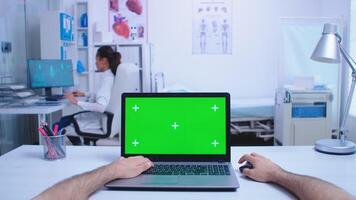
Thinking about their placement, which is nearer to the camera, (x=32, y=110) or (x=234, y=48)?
(x=32, y=110)

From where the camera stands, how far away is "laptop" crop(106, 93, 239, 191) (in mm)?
1398

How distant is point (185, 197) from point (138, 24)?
4267 millimetres

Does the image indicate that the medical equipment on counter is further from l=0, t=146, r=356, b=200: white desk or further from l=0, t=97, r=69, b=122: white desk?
l=0, t=97, r=69, b=122: white desk

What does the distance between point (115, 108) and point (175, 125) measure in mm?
1624

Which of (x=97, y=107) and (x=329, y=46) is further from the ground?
(x=329, y=46)

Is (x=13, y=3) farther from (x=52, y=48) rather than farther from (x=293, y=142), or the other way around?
(x=293, y=142)

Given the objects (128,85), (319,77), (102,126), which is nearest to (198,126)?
(128,85)

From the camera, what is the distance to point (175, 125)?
1418 mm

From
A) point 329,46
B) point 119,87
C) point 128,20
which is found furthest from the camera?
point 128,20

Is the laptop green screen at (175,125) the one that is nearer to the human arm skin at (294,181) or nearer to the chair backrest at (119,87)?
the human arm skin at (294,181)

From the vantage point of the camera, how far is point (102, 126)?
3.08 metres

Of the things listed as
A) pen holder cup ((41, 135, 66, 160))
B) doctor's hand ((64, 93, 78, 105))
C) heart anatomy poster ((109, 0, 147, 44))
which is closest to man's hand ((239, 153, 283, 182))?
pen holder cup ((41, 135, 66, 160))

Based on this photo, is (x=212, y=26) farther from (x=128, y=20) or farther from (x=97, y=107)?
(x=97, y=107)

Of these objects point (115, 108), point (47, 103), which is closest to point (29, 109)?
point (47, 103)
